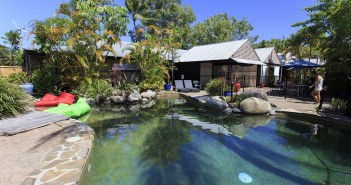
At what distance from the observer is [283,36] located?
35125 millimetres

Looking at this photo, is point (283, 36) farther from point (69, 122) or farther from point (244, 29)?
point (69, 122)

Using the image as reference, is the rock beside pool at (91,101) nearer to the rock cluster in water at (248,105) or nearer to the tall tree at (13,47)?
the rock cluster in water at (248,105)

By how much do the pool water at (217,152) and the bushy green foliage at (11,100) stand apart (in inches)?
87.7

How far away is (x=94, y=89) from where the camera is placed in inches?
465

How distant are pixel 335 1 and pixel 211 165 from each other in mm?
12991

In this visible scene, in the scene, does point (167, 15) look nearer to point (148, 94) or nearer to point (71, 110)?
point (148, 94)

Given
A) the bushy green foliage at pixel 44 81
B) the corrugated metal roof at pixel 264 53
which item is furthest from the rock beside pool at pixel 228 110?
the corrugated metal roof at pixel 264 53

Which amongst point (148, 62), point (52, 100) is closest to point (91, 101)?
point (52, 100)

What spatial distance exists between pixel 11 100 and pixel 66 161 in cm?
423

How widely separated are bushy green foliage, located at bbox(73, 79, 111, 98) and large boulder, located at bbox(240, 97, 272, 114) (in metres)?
7.54

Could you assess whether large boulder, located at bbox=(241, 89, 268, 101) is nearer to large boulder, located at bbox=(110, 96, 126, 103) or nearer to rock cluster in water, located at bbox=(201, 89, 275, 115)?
rock cluster in water, located at bbox=(201, 89, 275, 115)

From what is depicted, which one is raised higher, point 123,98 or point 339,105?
point 339,105

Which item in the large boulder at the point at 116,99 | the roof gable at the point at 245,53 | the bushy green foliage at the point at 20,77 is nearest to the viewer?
the large boulder at the point at 116,99

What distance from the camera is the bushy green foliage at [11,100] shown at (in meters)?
6.29
